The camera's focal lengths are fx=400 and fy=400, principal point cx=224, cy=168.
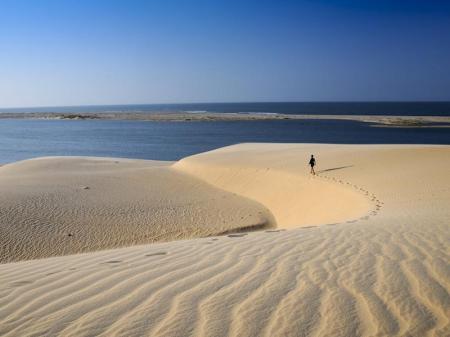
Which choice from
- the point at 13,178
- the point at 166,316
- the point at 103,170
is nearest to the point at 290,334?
the point at 166,316

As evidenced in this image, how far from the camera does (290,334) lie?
9.43 ft

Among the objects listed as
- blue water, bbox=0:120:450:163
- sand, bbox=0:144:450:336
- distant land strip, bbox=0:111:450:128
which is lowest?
blue water, bbox=0:120:450:163

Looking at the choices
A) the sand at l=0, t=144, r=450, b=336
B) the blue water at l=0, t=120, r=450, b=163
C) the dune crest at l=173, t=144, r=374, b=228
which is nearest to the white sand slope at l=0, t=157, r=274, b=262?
the dune crest at l=173, t=144, r=374, b=228

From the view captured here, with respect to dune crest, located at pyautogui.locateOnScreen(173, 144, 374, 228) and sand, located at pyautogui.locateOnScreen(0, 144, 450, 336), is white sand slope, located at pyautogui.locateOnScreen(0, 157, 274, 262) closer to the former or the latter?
dune crest, located at pyautogui.locateOnScreen(173, 144, 374, 228)

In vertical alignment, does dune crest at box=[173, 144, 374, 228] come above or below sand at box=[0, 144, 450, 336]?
below

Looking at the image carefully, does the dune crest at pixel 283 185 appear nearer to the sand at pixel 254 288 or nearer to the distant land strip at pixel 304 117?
the sand at pixel 254 288

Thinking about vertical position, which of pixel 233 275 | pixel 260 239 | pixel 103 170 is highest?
pixel 233 275

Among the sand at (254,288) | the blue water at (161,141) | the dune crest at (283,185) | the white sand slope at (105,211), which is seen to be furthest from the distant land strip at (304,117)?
the sand at (254,288)

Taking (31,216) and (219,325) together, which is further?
(31,216)

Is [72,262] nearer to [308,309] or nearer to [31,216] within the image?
[308,309]

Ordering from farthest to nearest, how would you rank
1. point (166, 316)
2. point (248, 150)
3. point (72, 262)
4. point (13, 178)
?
point (248, 150) → point (13, 178) → point (72, 262) → point (166, 316)

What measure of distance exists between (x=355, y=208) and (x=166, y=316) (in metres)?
10.3

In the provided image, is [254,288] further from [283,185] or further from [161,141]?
[161,141]

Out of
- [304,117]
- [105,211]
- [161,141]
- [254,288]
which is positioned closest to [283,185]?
[105,211]
